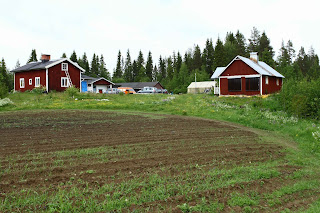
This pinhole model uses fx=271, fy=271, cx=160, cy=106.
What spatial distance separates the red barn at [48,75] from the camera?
3478 centimetres

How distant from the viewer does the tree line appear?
233ft

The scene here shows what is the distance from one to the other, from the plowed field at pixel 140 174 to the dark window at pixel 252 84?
74.6 ft

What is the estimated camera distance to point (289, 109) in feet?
61.6

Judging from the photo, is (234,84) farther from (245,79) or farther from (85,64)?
(85,64)

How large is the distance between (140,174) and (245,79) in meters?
29.2

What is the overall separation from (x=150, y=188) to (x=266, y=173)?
3.04 meters

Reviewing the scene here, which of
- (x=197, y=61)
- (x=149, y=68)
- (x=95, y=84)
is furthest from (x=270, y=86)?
(x=149, y=68)

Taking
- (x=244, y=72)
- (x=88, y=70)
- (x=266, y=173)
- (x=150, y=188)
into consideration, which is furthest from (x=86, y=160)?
(x=88, y=70)

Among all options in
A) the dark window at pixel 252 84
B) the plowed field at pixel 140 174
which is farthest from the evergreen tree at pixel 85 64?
the plowed field at pixel 140 174

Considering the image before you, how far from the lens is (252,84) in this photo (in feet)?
107

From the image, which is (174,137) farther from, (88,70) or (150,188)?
(88,70)

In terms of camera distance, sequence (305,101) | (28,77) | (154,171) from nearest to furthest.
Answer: (154,171)
(305,101)
(28,77)

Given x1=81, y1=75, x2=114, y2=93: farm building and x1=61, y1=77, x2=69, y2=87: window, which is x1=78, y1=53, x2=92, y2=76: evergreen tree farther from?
x1=61, y1=77, x2=69, y2=87: window

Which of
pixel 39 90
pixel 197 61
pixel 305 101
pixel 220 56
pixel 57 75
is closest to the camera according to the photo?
pixel 305 101
